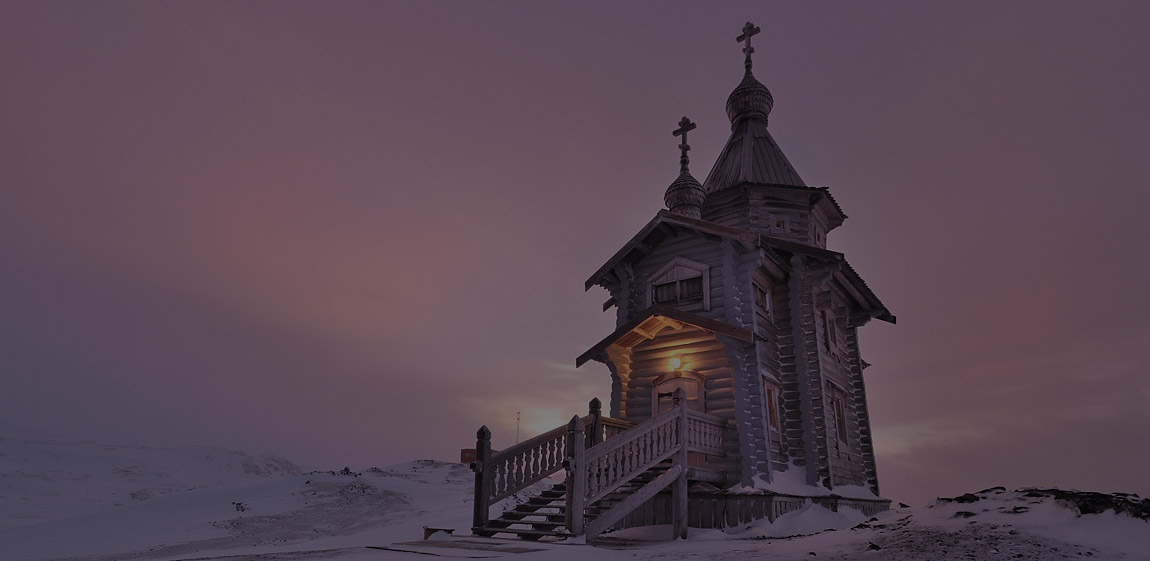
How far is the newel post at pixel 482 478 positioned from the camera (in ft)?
40.0

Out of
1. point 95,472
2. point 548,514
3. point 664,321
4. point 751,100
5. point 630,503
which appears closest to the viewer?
point 548,514

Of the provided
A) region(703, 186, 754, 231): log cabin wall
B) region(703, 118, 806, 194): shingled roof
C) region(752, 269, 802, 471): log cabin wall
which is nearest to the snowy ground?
region(752, 269, 802, 471): log cabin wall

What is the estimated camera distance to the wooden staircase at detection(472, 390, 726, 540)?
37.3 feet

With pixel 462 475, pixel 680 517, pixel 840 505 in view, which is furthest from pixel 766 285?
pixel 462 475

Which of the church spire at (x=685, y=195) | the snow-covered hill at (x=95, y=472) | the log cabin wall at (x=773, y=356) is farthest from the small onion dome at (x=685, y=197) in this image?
the snow-covered hill at (x=95, y=472)

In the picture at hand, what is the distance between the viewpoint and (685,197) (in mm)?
21266

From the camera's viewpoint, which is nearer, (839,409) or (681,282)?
(681,282)

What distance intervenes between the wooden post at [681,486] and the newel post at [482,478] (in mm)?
4238

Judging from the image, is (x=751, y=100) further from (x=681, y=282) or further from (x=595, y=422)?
(x=595, y=422)

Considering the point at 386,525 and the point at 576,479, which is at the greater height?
the point at 576,479

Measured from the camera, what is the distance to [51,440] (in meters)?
64.2

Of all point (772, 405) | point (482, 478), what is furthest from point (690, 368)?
point (482, 478)

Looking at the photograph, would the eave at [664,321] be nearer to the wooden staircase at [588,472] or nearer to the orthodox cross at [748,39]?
the wooden staircase at [588,472]

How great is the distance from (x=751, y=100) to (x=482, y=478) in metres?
20.9
